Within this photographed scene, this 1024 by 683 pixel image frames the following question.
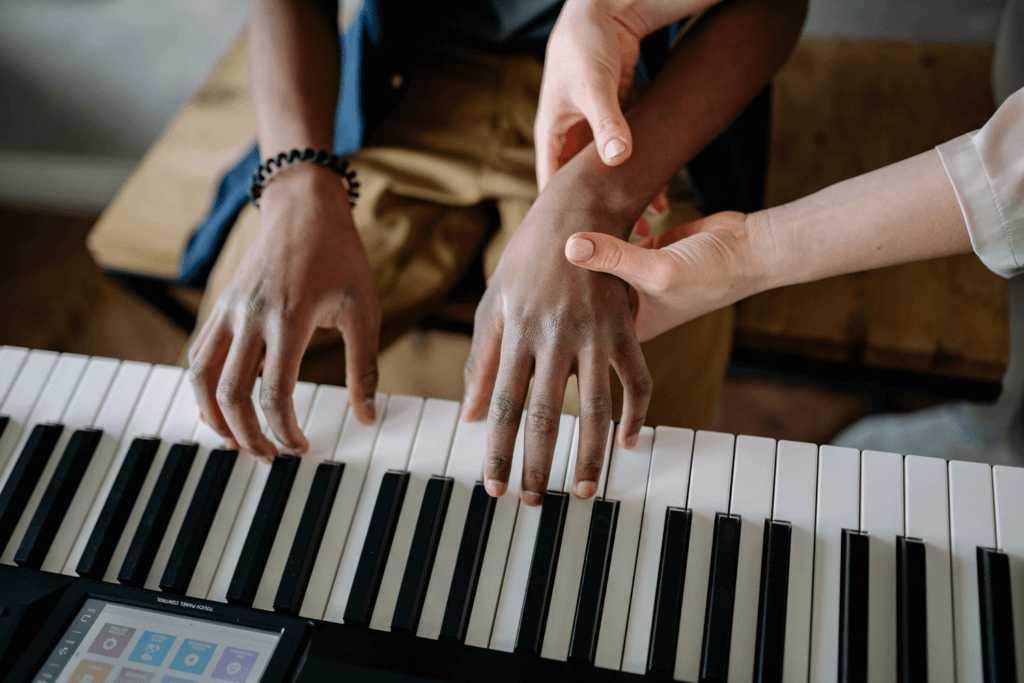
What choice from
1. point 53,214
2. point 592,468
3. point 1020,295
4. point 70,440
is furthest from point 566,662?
point 53,214

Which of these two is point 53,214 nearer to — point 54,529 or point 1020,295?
point 54,529

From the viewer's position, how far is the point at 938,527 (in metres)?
0.66

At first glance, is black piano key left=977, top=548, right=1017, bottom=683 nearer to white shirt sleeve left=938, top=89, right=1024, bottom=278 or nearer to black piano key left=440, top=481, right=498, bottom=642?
white shirt sleeve left=938, top=89, right=1024, bottom=278

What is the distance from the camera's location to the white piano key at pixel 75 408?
30.5 inches

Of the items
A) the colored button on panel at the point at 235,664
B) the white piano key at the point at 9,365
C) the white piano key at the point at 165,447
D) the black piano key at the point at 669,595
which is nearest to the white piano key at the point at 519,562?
the black piano key at the point at 669,595

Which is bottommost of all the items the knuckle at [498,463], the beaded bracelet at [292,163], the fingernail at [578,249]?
the knuckle at [498,463]

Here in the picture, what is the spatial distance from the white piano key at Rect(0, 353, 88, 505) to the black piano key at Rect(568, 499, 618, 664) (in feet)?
1.90

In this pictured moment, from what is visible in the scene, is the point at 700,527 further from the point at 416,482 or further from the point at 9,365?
the point at 9,365

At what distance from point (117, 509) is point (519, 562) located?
0.41 m

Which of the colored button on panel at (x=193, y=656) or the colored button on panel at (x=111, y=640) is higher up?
the colored button on panel at (x=111, y=640)

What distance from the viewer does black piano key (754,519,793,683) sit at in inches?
24.6

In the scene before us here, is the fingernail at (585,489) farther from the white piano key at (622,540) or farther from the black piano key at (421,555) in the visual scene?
the black piano key at (421,555)

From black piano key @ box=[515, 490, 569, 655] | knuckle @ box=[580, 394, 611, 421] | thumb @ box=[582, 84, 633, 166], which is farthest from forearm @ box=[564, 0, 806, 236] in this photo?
black piano key @ box=[515, 490, 569, 655]

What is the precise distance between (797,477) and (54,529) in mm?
730
